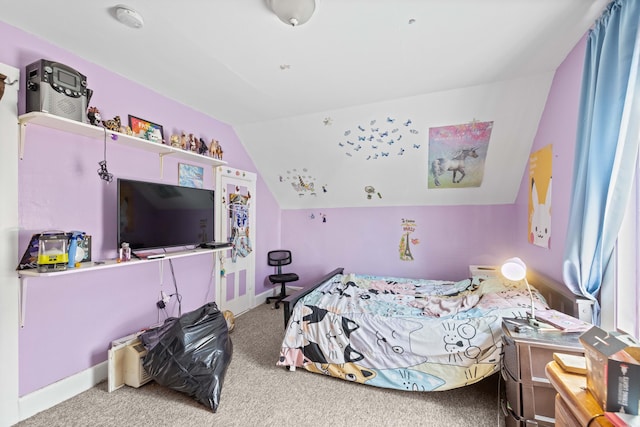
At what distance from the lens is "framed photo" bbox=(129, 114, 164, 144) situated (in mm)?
2428

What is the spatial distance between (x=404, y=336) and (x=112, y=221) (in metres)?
2.60

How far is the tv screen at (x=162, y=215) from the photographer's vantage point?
6.95 feet

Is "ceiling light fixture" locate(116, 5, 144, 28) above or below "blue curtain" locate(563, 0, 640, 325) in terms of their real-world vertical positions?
above

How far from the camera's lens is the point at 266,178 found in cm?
425

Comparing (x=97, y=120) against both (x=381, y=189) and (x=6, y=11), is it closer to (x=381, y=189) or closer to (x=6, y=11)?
(x=6, y=11)

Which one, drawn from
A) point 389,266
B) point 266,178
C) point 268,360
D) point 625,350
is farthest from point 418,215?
point 625,350

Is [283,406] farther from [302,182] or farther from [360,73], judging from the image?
[302,182]

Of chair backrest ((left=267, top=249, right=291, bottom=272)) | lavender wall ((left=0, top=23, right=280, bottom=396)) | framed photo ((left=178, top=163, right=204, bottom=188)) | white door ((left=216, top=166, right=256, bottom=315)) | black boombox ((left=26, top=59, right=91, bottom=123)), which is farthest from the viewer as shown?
chair backrest ((left=267, top=249, right=291, bottom=272))

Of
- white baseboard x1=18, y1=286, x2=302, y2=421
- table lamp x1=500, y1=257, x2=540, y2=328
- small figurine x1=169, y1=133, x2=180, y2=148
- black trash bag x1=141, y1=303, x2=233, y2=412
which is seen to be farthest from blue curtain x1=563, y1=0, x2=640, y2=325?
white baseboard x1=18, y1=286, x2=302, y2=421

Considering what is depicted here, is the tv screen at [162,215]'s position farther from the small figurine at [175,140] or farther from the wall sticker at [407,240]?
the wall sticker at [407,240]

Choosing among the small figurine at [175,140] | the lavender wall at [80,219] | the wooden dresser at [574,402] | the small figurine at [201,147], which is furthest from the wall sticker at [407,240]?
the small figurine at [175,140]

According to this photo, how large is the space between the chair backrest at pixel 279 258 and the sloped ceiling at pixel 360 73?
1297 mm

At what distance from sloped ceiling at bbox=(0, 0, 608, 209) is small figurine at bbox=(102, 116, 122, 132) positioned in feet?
1.49

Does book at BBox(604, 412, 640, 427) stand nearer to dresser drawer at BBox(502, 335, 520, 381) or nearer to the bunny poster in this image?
dresser drawer at BBox(502, 335, 520, 381)
